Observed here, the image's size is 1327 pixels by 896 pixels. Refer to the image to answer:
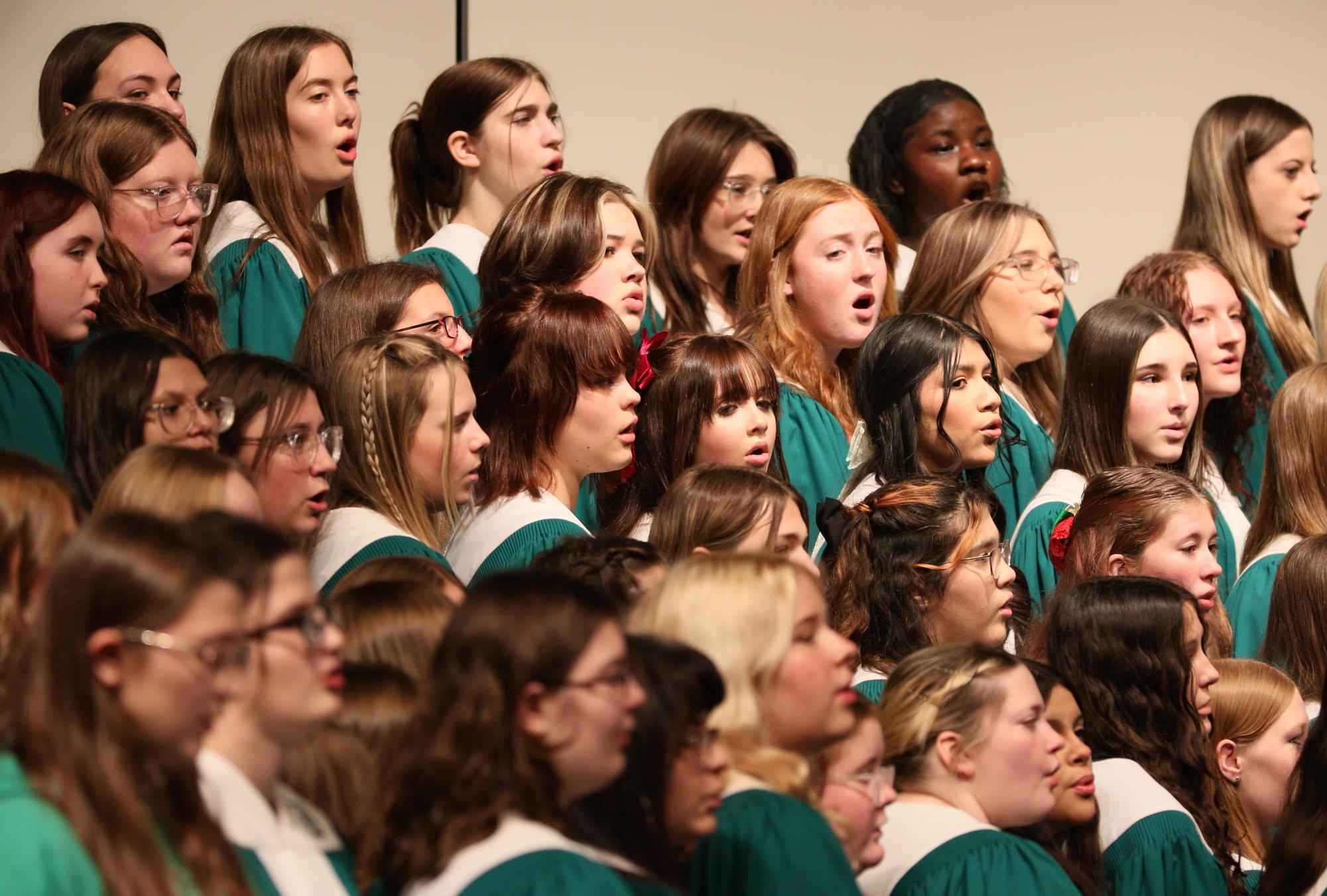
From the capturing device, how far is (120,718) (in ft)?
5.20

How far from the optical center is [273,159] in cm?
384

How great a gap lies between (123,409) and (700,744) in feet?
3.45

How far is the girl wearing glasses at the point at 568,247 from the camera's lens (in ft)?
12.2

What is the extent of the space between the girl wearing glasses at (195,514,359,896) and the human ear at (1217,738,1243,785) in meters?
1.84

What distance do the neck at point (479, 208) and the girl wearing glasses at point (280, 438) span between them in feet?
4.93

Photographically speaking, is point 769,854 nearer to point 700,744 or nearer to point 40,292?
point 700,744

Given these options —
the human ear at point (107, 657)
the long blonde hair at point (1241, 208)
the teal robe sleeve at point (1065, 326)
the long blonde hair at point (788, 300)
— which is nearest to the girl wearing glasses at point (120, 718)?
the human ear at point (107, 657)

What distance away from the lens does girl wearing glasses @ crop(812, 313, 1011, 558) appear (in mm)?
3631

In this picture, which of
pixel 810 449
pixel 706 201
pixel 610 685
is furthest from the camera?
pixel 706 201

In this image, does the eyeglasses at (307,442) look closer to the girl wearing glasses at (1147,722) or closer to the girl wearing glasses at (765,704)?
the girl wearing glasses at (765,704)

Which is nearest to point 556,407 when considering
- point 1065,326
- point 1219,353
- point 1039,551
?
point 1039,551

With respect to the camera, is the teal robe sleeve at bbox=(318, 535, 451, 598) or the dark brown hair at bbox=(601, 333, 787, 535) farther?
the dark brown hair at bbox=(601, 333, 787, 535)

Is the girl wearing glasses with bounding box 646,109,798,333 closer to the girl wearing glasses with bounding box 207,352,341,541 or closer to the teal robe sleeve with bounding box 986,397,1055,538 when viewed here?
the teal robe sleeve with bounding box 986,397,1055,538

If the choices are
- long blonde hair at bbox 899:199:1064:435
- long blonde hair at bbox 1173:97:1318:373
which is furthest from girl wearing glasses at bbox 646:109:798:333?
long blonde hair at bbox 1173:97:1318:373
